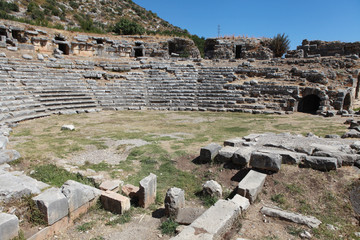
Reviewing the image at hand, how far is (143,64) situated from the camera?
1994 centimetres

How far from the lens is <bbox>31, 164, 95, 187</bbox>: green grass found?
17.4ft

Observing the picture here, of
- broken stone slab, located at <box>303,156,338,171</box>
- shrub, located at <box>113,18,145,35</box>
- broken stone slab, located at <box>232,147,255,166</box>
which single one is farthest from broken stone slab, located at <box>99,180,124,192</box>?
shrub, located at <box>113,18,145,35</box>

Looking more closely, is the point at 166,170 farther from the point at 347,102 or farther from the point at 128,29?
the point at 128,29

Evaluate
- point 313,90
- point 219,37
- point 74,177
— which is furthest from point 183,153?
point 219,37

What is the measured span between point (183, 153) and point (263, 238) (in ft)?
12.1

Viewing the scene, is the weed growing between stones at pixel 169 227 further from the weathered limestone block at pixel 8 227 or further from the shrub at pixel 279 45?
the shrub at pixel 279 45

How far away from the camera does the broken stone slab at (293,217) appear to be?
12.9 feet

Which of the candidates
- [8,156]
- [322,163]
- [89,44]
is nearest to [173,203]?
[322,163]

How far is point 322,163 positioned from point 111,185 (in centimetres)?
432

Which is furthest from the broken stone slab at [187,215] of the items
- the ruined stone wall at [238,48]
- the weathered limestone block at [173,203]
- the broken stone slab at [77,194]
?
the ruined stone wall at [238,48]

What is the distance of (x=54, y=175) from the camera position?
553cm

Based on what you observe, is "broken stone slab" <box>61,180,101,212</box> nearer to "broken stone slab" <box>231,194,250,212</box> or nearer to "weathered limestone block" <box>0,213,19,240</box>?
"weathered limestone block" <box>0,213,19,240</box>

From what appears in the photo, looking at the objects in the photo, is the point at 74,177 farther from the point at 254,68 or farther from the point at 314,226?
the point at 254,68

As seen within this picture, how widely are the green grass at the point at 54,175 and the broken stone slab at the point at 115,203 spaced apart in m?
0.92
